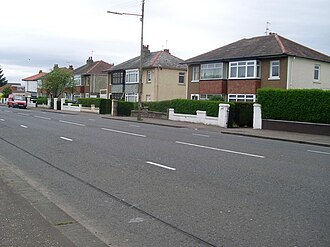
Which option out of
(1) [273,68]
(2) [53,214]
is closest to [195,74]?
(1) [273,68]

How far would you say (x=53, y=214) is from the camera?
19.7ft

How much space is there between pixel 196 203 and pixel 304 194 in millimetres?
2168

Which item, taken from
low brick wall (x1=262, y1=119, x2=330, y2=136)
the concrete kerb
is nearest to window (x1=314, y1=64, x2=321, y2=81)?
low brick wall (x1=262, y1=119, x2=330, y2=136)

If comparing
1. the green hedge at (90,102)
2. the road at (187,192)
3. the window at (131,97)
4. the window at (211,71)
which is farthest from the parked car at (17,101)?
the road at (187,192)

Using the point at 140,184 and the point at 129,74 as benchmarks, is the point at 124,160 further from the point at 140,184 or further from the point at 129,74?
the point at 129,74

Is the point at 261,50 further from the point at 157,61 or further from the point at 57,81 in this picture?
the point at 57,81

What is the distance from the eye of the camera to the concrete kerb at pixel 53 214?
5.01 m

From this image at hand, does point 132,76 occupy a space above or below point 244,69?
→ above

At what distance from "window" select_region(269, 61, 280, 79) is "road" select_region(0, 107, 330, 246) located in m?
21.4

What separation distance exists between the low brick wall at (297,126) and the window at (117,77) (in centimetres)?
3423

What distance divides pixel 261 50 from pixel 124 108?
1594 cm

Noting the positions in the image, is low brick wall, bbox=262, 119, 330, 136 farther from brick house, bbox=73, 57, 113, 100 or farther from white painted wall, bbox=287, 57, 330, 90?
brick house, bbox=73, 57, 113, 100

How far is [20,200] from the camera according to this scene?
668cm

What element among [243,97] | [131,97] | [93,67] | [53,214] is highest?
[93,67]
